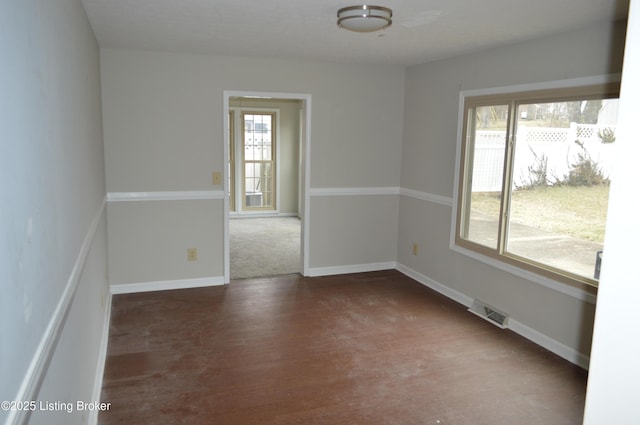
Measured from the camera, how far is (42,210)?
4.38 ft

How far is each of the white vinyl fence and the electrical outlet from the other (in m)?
2.54

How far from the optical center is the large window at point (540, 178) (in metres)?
3.19

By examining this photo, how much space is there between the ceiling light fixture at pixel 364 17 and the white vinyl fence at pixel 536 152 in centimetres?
159

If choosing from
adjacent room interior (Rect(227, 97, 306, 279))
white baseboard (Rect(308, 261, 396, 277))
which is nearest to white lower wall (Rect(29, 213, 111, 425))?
white baseboard (Rect(308, 261, 396, 277))

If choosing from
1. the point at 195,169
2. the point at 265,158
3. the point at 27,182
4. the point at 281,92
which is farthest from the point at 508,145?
the point at 265,158

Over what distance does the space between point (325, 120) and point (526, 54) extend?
7.08 feet

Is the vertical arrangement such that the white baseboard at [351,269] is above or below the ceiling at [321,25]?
below

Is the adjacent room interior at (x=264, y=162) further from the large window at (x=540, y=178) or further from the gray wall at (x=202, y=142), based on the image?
the large window at (x=540, y=178)

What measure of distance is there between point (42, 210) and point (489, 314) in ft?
12.1

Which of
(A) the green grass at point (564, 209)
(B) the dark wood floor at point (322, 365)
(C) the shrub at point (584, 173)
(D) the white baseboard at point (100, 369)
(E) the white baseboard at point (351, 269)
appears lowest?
(B) the dark wood floor at point (322, 365)

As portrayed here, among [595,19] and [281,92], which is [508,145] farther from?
[281,92]

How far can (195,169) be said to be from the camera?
4.68 meters

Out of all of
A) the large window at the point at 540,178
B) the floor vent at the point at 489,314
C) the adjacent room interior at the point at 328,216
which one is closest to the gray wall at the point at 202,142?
the adjacent room interior at the point at 328,216

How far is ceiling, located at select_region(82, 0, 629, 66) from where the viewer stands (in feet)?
8.99
